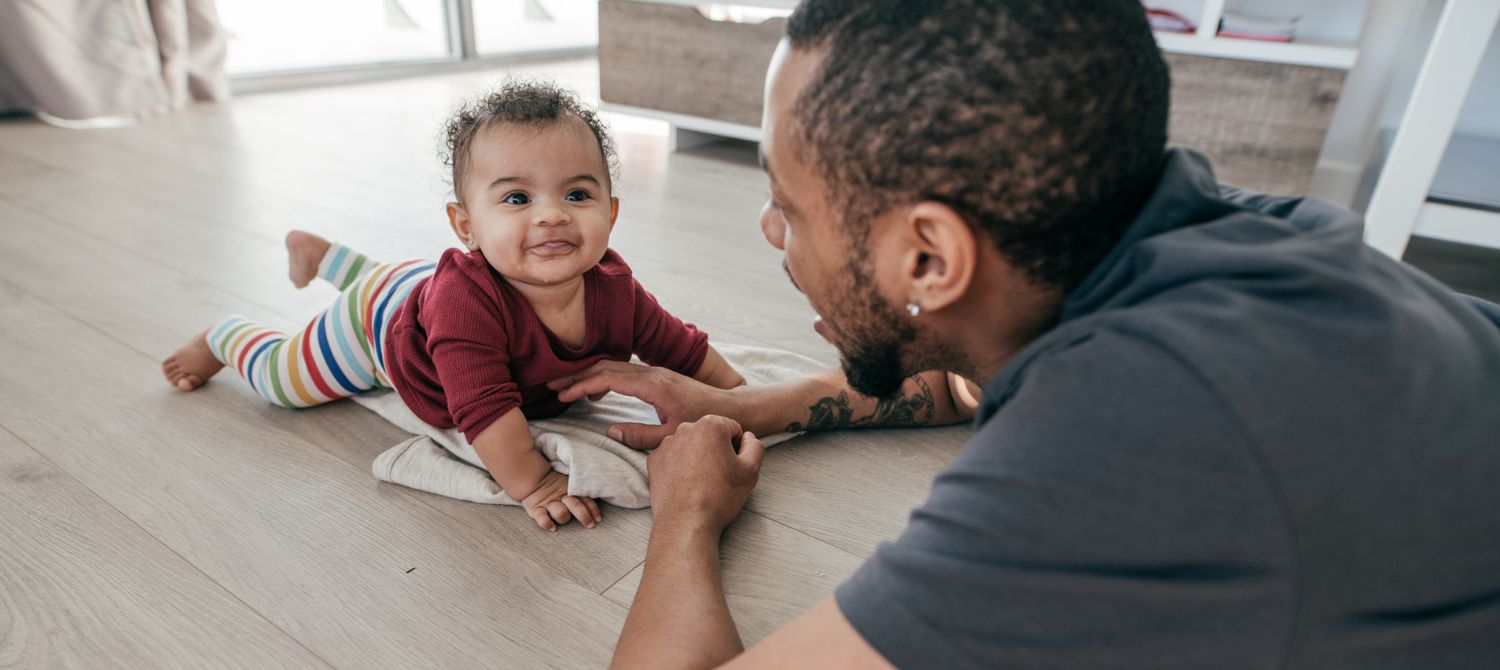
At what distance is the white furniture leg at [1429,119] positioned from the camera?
1.44m

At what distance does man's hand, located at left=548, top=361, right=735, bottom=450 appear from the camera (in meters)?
1.01

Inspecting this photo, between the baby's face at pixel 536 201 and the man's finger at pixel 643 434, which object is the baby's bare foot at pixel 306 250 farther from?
the man's finger at pixel 643 434

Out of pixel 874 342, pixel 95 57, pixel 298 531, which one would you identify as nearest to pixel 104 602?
pixel 298 531

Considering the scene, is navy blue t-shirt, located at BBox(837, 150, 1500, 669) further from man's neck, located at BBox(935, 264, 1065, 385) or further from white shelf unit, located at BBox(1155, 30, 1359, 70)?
white shelf unit, located at BBox(1155, 30, 1359, 70)

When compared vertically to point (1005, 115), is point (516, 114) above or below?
below

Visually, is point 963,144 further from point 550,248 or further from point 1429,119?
point 1429,119

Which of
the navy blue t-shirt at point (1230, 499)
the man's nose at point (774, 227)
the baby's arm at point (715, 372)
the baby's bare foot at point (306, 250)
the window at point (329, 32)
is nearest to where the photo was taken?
the navy blue t-shirt at point (1230, 499)

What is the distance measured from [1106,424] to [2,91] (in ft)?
9.88

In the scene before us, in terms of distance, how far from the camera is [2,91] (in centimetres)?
243

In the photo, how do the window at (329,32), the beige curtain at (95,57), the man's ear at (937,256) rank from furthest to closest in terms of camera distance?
the window at (329,32)
the beige curtain at (95,57)
the man's ear at (937,256)

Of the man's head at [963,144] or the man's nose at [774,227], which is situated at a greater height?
the man's head at [963,144]

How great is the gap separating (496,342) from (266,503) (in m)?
0.29

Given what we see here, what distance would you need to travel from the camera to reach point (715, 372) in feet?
3.74

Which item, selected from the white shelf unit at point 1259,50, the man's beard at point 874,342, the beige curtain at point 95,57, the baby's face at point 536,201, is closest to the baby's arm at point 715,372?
the baby's face at point 536,201
